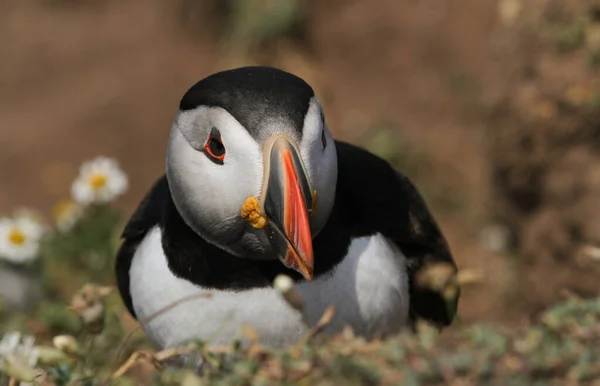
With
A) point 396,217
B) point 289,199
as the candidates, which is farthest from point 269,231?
point 396,217

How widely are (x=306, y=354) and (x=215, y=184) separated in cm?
69

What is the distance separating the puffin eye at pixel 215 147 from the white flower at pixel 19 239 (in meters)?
2.26

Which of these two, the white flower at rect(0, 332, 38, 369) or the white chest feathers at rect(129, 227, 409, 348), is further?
the white chest feathers at rect(129, 227, 409, 348)

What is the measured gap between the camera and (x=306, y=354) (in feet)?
7.54

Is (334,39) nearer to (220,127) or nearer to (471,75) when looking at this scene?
(471,75)

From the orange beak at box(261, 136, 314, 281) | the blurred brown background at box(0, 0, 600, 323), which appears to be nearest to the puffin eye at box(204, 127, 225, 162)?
the orange beak at box(261, 136, 314, 281)

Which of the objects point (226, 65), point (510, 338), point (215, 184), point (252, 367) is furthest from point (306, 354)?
point (226, 65)

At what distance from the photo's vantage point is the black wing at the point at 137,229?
11.8 feet

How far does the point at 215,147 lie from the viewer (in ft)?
9.25

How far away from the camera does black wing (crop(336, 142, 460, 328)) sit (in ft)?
11.0

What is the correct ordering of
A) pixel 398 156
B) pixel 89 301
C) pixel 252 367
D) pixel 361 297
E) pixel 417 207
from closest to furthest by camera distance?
pixel 252 367
pixel 89 301
pixel 361 297
pixel 417 207
pixel 398 156

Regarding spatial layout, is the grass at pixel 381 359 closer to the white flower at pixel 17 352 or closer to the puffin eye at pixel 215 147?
the white flower at pixel 17 352

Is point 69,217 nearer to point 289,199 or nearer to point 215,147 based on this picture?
point 215,147

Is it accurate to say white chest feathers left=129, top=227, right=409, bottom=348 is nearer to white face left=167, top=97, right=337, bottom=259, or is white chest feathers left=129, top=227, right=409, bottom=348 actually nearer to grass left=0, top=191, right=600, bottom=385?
white face left=167, top=97, right=337, bottom=259
